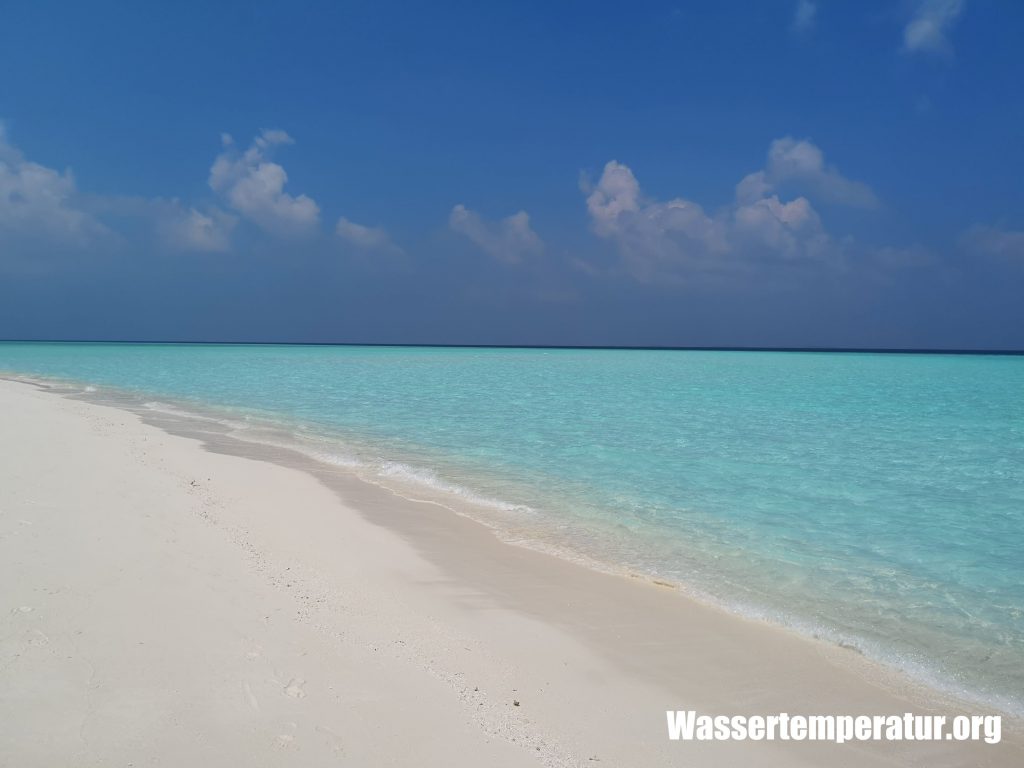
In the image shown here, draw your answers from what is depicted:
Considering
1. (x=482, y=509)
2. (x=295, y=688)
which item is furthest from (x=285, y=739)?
(x=482, y=509)

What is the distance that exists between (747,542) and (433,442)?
7253 mm

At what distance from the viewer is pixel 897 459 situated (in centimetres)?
1153

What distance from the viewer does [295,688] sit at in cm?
331

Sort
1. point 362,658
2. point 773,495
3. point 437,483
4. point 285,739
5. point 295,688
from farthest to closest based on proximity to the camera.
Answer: point 437,483 < point 773,495 < point 362,658 < point 295,688 < point 285,739

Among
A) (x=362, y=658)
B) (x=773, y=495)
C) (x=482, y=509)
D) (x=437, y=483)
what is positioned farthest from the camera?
(x=437, y=483)

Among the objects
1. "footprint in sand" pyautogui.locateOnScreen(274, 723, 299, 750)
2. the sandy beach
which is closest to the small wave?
the sandy beach

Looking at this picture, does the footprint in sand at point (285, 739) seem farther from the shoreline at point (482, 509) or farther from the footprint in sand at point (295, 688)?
the shoreline at point (482, 509)

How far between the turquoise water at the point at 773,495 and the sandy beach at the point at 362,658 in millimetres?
699

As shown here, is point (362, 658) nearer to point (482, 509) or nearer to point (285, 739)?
point (285, 739)

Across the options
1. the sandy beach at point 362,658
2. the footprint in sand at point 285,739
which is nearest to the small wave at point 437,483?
the sandy beach at point 362,658

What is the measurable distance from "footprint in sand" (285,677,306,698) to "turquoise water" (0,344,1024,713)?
11.1ft

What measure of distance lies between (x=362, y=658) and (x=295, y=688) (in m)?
0.48

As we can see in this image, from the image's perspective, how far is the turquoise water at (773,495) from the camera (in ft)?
16.7

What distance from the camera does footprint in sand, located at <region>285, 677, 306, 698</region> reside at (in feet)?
10.7
